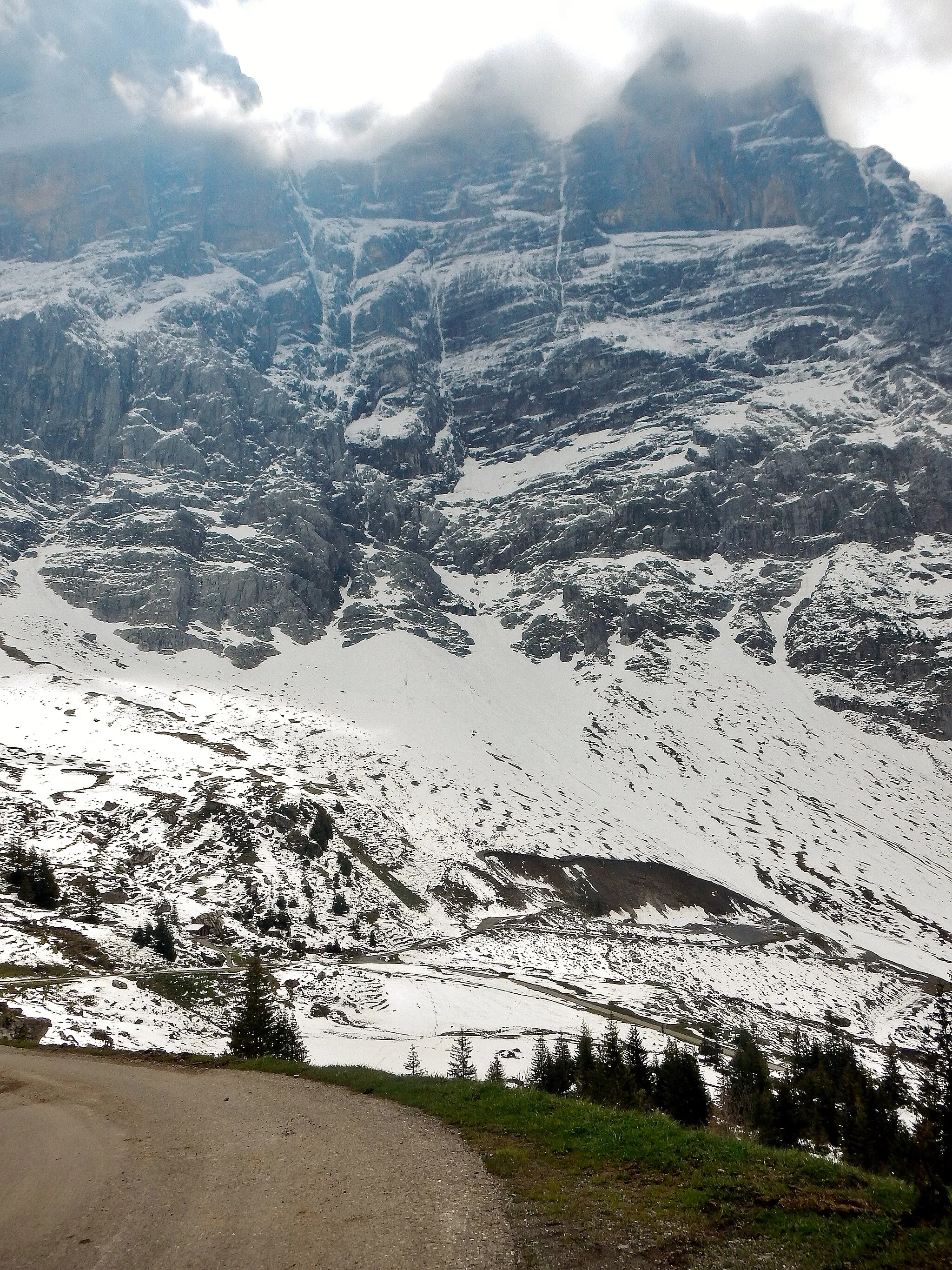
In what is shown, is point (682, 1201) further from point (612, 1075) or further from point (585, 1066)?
point (585, 1066)

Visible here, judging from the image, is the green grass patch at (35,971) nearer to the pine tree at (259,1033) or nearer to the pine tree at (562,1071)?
the pine tree at (259,1033)

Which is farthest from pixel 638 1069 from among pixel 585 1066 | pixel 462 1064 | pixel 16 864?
pixel 16 864

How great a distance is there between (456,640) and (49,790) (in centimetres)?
11252

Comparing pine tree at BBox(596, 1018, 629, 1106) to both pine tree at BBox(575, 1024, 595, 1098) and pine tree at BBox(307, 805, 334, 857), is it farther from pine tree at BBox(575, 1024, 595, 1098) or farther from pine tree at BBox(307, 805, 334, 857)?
pine tree at BBox(307, 805, 334, 857)

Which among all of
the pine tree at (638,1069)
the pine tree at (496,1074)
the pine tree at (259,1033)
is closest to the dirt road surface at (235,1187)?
the pine tree at (496,1074)

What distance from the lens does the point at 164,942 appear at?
56500 millimetres

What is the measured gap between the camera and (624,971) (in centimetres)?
7494

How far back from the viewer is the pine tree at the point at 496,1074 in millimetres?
19541

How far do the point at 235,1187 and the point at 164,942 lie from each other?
51.6 meters

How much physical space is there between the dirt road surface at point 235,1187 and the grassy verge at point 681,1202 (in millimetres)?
643

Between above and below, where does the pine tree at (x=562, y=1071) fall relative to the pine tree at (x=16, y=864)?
below

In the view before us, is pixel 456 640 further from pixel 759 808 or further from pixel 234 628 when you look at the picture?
pixel 759 808

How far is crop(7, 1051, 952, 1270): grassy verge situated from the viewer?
8367 mm

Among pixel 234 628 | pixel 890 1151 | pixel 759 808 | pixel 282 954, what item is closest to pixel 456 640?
pixel 234 628
